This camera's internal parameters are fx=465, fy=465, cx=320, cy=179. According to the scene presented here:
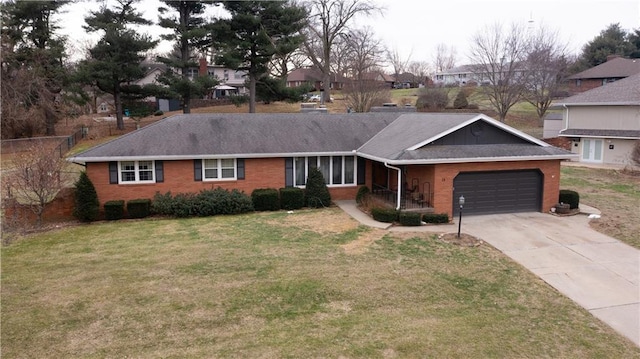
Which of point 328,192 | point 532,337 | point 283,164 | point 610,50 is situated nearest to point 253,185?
point 283,164

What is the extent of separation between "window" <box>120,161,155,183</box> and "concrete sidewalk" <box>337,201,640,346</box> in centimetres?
893

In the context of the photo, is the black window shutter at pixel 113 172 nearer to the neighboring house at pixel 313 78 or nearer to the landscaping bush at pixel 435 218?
the landscaping bush at pixel 435 218

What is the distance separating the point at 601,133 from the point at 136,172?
1256 inches

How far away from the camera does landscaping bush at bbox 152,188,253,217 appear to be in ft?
65.0

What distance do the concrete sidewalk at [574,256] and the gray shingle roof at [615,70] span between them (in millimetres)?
42165

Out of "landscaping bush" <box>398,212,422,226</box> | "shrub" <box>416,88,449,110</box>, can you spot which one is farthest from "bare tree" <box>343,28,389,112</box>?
"landscaping bush" <box>398,212,422,226</box>

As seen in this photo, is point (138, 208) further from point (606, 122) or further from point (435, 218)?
point (606, 122)

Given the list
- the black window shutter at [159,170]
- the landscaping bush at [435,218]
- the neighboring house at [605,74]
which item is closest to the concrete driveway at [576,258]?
the landscaping bush at [435,218]

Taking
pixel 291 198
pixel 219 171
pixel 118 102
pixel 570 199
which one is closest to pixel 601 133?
pixel 570 199

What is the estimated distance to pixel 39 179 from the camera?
1797 centimetres

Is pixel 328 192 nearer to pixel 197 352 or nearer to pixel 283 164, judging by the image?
pixel 283 164

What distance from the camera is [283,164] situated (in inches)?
862

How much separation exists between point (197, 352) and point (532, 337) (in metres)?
6.76

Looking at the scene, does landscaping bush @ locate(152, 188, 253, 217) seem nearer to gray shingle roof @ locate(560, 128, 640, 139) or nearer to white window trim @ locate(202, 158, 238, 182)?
white window trim @ locate(202, 158, 238, 182)
